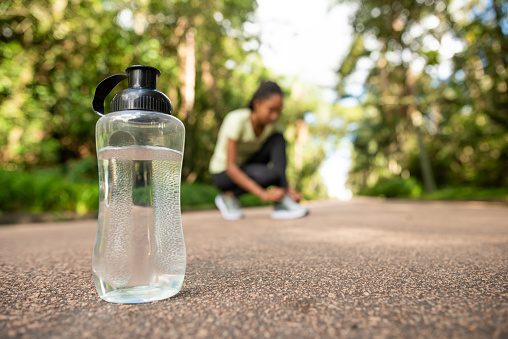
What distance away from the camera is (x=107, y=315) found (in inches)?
34.4

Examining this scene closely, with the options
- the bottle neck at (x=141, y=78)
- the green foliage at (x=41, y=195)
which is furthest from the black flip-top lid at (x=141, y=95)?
the green foliage at (x=41, y=195)

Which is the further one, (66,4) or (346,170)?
(346,170)

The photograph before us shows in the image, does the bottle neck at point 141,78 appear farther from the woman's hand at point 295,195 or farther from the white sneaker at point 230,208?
the white sneaker at point 230,208

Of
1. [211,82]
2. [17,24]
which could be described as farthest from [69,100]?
[211,82]

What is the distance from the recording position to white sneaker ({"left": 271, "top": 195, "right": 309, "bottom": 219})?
154 inches

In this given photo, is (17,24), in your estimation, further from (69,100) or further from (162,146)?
(162,146)

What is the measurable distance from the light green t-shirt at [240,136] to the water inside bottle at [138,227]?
8.44 feet

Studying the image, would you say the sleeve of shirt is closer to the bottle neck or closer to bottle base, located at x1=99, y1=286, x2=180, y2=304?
the bottle neck

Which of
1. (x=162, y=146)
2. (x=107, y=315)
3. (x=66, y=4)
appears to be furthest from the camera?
(x=66, y=4)

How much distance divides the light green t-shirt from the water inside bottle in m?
2.57

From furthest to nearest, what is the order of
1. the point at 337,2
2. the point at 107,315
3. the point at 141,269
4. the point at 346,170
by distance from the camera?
the point at 346,170
the point at 337,2
the point at 141,269
the point at 107,315

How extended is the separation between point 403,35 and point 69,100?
11.7 m

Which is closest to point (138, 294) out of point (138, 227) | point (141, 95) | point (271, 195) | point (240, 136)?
point (138, 227)

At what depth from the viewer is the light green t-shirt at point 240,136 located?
12.2ft
